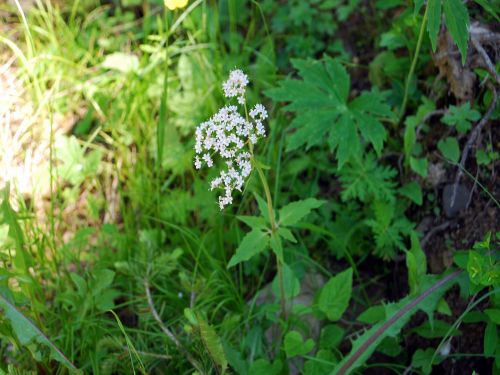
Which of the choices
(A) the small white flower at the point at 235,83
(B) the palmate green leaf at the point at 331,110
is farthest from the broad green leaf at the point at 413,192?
(A) the small white flower at the point at 235,83

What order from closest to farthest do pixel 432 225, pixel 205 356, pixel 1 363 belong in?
pixel 205 356 → pixel 1 363 → pixel 432 225

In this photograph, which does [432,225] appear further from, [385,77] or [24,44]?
[24,44]

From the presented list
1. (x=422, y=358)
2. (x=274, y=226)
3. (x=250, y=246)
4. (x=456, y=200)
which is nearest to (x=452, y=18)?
(x=456, y=200)

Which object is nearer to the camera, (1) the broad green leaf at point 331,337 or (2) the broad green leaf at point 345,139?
(1) the broad green leaf at point 331,337

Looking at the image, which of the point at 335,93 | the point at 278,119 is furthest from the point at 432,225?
the point at 278,119

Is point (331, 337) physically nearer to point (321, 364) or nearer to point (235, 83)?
point (321, 364)

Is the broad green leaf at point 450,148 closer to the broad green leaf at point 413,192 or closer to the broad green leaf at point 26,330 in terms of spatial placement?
the broad green leaf at point 413,192

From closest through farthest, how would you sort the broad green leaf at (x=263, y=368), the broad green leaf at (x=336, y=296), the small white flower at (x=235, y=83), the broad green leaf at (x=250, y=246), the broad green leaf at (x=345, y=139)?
1. the small white flower at (x=235, y=83)
2. the broad green leaf at (x=250, y=246)
3. the broad green leaf at (x=263, y=368)
4. the broad green leaf at (x=336, y=296)
5. the broad green leaf at (x=345, y=139)
